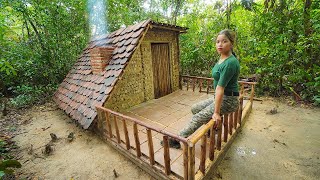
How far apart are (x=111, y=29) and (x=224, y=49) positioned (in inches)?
384

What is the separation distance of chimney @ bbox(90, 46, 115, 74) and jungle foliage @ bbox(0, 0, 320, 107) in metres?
2.42

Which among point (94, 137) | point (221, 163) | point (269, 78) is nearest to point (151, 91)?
point (94, 137)

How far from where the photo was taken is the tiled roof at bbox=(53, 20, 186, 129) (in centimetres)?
408

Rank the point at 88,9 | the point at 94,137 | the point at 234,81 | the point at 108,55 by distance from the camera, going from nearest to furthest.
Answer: the point at 234,81 → the point at 94,137 → the point at 108,55 → the point at 88,9

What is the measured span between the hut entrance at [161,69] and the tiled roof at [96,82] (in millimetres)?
1328

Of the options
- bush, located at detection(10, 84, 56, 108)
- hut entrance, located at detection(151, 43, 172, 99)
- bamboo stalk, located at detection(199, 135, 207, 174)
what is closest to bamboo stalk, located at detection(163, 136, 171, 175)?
bamboo stalk, located at detection(199, 135, 207, 174)

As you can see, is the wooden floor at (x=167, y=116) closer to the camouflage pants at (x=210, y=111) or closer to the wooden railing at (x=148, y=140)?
the wooden railing at (x=148, y=140)

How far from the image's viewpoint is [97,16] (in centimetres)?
975

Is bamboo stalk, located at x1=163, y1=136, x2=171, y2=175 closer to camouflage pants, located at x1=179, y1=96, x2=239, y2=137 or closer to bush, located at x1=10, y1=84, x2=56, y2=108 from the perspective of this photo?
camouflage pants, located at x1=179, y1=96, x2=239, y2=137

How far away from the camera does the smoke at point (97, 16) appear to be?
9.23m

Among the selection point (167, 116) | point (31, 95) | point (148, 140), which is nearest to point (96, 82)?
point (167, 116)

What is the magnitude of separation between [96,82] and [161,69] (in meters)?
2.77

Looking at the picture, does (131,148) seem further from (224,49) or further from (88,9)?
(88,9)

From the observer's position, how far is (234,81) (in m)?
2.63
